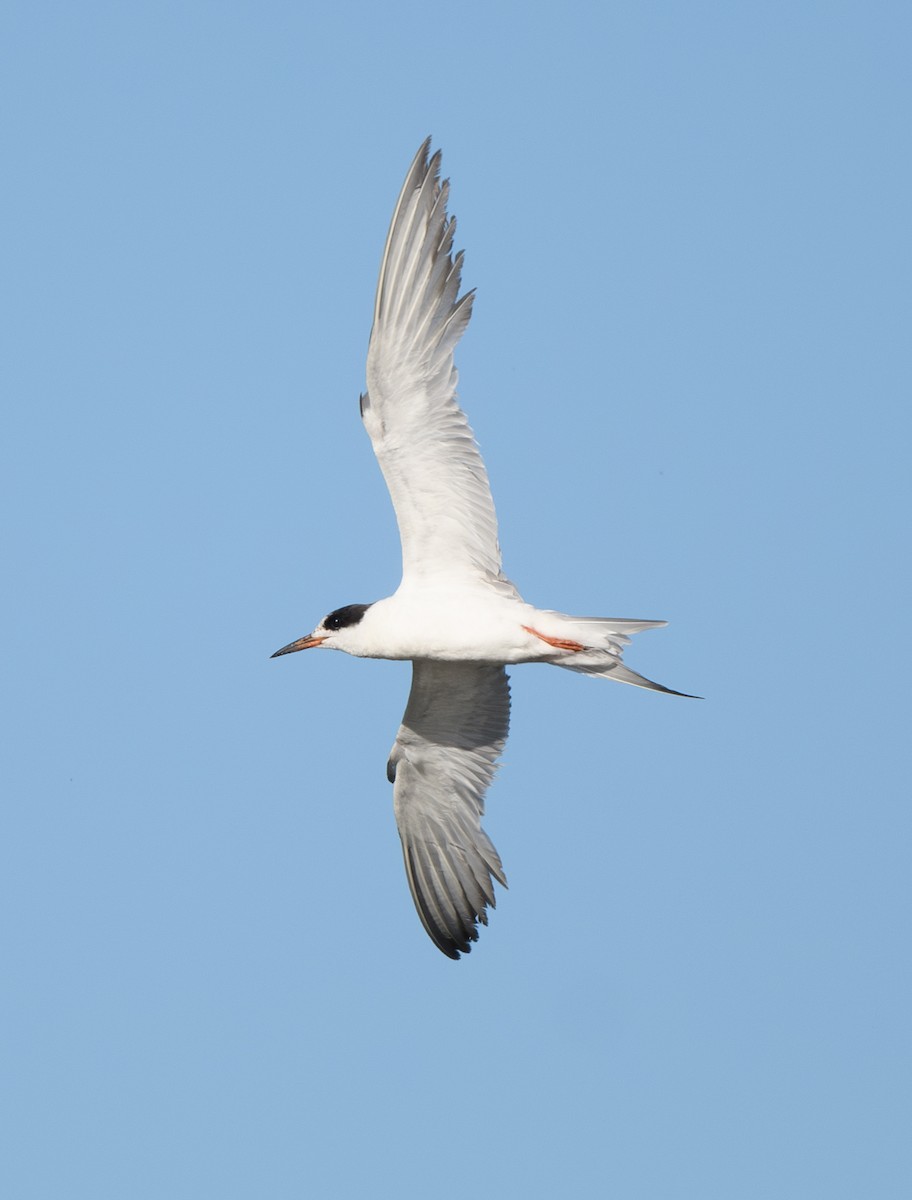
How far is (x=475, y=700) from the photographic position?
47.1 feet

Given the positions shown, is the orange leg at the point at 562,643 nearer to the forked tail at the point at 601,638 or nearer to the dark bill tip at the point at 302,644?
the forked tail at the point at 601,638

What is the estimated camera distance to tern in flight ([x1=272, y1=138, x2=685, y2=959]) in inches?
489

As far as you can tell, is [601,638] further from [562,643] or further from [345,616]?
[345,616]

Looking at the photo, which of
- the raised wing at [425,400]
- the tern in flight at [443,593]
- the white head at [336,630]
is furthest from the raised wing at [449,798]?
the raised wing at [425,400]

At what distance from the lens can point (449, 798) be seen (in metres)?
14.6

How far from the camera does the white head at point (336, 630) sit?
528 inches

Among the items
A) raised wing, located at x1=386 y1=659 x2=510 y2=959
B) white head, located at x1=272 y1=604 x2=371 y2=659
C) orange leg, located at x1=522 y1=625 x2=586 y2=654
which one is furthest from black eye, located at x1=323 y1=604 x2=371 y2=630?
orange leg, located at x1=522 y1=625 x2=586 y2=654

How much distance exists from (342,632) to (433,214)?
3.18 meters

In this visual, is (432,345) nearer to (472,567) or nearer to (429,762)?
(472,567)

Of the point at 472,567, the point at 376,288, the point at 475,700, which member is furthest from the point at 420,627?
the point at 376,288

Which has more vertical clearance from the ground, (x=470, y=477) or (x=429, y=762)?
(x=470, y=477)

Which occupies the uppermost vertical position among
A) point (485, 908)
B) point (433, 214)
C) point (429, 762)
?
point (433, 214)

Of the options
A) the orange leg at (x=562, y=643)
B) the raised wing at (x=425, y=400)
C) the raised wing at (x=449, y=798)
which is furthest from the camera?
the raised wing at (x=449, y=798)

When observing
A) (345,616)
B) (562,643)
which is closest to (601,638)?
(562,643)
